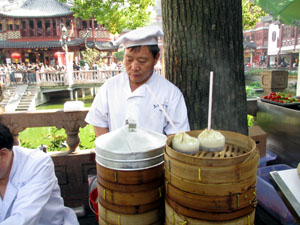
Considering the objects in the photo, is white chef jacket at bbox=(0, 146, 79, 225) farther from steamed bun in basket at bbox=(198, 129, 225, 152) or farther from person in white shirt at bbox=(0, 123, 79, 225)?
steamed bun in basket at bbox=(198, 129, 225, 152)

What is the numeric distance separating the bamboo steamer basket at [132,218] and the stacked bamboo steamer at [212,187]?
180 millimetres

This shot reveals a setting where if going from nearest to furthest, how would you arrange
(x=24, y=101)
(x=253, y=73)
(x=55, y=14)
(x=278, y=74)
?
(x=278, y=74)
(x=24, y=101)
(x=55, y=14)
(x=253, y=73)

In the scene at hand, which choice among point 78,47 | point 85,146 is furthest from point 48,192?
point 78,47

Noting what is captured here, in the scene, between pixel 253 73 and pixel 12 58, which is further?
pixel 253 73

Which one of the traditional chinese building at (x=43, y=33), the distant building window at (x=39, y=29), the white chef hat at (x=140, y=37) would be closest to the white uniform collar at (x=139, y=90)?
the white chef hat at (x=140, y=37)

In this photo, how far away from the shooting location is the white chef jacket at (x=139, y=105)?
177 centimetres

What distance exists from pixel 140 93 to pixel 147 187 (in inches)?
30.0

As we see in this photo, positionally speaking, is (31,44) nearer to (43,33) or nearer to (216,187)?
(43,33)

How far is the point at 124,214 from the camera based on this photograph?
122cm

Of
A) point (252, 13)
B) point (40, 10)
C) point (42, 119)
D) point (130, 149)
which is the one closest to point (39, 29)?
point (40, 10)

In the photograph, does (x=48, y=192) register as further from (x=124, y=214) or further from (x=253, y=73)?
(x=253, y=73)

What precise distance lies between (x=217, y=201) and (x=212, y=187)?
0.21ft

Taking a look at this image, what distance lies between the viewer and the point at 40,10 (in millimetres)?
27250

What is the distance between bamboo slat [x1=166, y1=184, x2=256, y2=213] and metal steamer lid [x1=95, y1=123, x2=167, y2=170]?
0.71 ft
